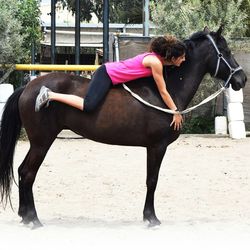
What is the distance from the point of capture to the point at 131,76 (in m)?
5.98

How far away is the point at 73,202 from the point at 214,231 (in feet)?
6.97

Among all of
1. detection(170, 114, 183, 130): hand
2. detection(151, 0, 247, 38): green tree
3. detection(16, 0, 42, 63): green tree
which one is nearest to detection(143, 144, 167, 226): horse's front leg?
detection(170, 114, 183, 130): hand

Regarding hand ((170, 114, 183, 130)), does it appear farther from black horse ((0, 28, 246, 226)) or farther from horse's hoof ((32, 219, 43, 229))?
horse's hoof ((32, 219, 43, 229))

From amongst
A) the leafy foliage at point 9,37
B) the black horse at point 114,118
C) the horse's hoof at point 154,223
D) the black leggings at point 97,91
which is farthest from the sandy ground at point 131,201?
the leafy foliage at point 9,37

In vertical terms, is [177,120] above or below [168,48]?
below

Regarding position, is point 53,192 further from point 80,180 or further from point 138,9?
point 138,9

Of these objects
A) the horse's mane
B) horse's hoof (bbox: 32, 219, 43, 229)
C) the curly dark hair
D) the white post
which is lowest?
the white post

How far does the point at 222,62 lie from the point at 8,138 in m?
2.28

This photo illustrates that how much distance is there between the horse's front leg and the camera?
597cm

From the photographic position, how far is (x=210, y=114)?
574 inches

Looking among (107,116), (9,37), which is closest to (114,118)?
(107,116)

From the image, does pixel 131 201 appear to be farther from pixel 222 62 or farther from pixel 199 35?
pixel 199 35

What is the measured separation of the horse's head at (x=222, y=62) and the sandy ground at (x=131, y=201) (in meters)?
1.44

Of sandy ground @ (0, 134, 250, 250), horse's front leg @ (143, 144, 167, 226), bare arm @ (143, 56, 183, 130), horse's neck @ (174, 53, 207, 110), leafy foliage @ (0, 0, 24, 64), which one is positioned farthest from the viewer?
leafy foliage @ (0, 0, 24, 64)
